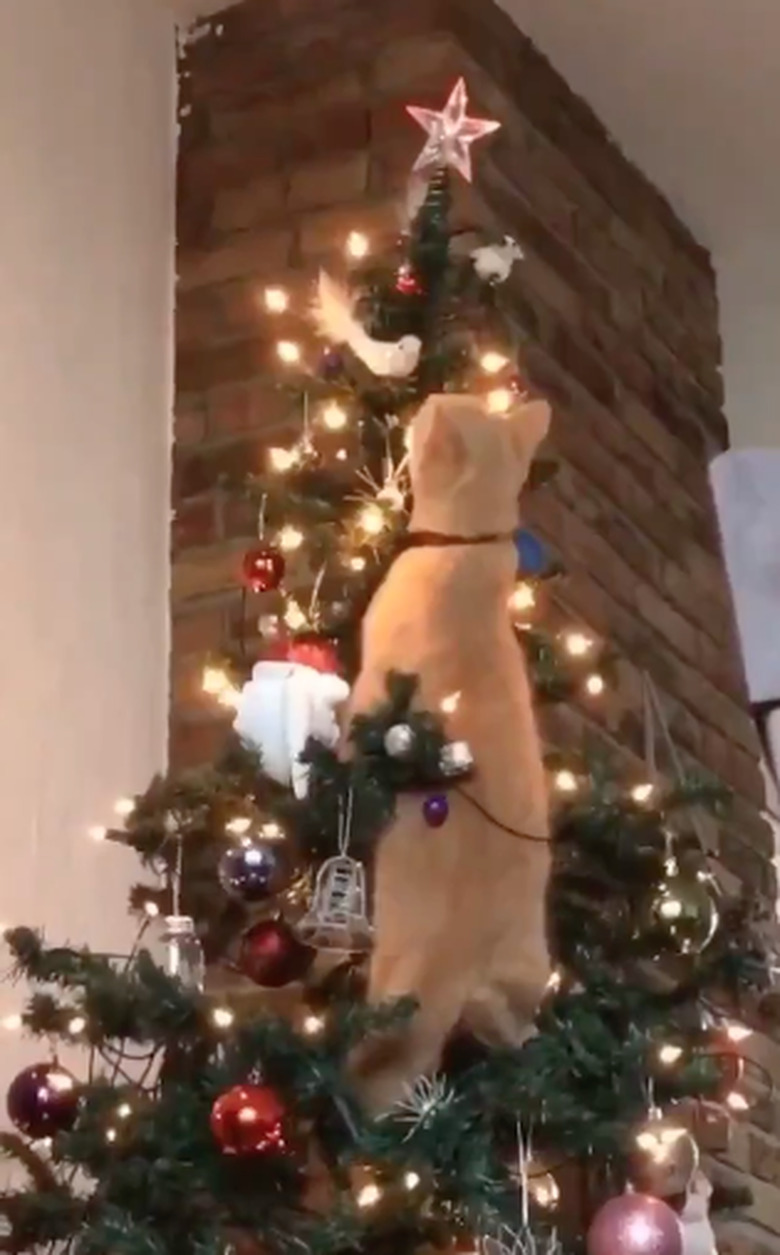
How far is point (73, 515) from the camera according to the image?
221cm

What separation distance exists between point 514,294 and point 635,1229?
1.32 m

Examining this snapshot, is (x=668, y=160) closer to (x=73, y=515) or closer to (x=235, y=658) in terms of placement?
(x=73, y=515)

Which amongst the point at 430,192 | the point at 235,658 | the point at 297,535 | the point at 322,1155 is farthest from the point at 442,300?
the point at 322,1155

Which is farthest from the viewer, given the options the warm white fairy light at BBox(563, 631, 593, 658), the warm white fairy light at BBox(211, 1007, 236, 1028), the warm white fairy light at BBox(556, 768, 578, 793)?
the warm white fairy light at BBox(563, 631, 593, 658)

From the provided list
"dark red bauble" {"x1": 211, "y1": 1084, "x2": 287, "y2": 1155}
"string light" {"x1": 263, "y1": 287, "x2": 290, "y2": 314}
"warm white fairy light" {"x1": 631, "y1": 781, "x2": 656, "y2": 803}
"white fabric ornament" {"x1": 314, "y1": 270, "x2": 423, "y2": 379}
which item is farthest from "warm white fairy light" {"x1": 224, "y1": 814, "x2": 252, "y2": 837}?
"string light" {"x1": 263, "y1": 287, "x2": 290, "y2": 314}

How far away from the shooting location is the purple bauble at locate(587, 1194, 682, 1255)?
5.14 ft

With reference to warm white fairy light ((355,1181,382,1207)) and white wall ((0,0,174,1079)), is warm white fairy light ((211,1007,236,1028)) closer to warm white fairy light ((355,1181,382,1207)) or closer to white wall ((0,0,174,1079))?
warm white fairy light ((355,1181,382,1207))

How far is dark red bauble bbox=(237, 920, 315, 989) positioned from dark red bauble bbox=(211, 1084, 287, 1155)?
0.46 ft

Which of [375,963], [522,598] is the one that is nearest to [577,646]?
[522,598]

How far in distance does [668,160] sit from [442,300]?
125 centimetres

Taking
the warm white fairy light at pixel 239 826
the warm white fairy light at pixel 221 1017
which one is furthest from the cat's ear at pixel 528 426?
the warm white fairy light at pixel 221 1017

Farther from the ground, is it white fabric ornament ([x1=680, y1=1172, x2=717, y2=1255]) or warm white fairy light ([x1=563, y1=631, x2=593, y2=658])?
warm white fairy light ([x1=563, y1=631, x2=593, y2=658])

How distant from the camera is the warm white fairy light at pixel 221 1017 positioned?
1603 millimetres

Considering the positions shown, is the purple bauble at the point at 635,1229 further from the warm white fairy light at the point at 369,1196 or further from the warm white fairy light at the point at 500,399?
the warm white fairy light at the point at 500,399
